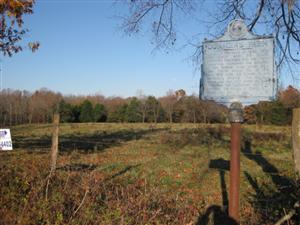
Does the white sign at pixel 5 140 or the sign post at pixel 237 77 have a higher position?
the sign post at pixel 237 77

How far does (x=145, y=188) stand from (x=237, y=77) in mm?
2209

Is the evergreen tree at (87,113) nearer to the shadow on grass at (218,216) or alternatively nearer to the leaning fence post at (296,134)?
the shadow on grass at (218,216)

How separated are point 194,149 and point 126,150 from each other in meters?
3.22

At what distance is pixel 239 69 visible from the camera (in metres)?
5.21

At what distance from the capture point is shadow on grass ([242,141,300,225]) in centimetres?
636

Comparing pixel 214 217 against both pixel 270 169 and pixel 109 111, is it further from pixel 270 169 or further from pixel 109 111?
pixel 109 111

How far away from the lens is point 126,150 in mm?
16500

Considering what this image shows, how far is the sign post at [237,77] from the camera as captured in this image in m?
5.10

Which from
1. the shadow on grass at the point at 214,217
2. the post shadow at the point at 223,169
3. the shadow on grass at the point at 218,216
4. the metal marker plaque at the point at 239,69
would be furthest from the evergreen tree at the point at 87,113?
the metal marker plaque at the point at 239,69

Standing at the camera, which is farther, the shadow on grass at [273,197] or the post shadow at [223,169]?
the post shadow at [223,169]

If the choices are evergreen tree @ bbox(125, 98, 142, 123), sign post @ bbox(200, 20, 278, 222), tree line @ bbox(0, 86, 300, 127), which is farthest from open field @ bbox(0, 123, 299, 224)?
evergreen tree @ bbox(125, 98, 142, 123)

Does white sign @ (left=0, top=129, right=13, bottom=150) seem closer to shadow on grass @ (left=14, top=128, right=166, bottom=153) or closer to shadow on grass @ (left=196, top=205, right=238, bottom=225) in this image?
shadow on grass @ (left=196, top=205, right=238, bottom=225)

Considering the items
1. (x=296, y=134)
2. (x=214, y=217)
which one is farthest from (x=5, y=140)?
(x=296, y=134)

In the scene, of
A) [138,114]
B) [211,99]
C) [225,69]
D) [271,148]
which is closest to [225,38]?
[225,69]
